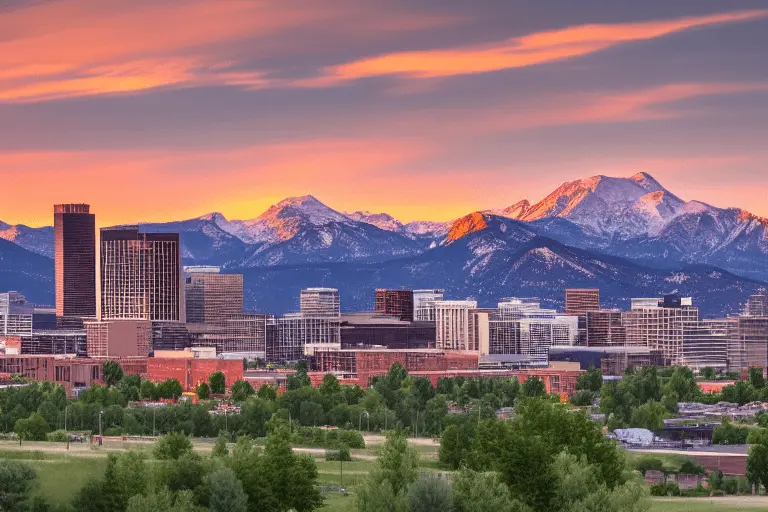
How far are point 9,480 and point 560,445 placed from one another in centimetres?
3590

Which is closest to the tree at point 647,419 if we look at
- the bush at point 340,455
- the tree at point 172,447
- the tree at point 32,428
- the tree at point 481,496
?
the bush at point 340,455

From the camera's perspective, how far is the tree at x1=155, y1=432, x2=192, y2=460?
12875cm

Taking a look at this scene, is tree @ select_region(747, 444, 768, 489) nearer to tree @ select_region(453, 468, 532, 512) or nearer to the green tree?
the green tree

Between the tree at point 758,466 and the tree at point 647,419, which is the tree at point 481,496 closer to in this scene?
the tree at point 758,466

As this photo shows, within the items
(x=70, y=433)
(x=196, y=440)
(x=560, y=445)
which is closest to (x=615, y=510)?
(x=560, y=445)

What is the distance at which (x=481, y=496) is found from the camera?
100 m

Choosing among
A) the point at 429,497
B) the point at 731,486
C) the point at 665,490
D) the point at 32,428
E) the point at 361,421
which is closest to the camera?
the point at 429,497

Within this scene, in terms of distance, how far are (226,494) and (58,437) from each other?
62.7 metres

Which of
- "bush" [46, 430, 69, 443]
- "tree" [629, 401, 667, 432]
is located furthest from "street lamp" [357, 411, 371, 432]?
"bush" [46, 430, 69, 443]

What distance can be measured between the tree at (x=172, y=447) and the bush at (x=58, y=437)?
31.6 m

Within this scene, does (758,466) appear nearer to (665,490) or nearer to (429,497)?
(665,490)

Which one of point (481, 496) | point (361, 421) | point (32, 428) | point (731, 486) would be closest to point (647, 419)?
point (361, 421)

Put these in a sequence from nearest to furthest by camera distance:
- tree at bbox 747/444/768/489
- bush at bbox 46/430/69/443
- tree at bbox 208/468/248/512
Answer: tree at bbox 208/468/248/512 → tree at bbox 747/444/768/489 → bush at bbox 46/430/69/443

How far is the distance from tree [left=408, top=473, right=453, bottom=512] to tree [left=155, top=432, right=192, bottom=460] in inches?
1257
